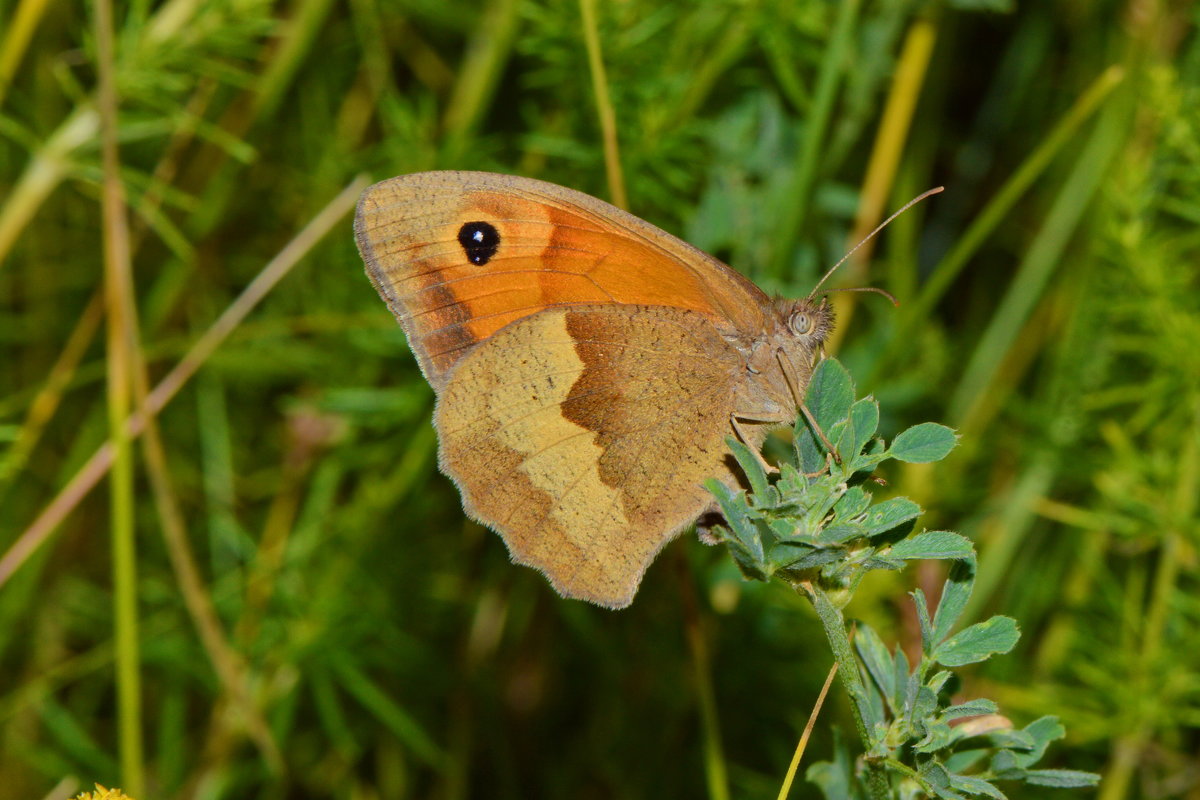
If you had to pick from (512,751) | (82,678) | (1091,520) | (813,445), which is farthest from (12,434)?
(1091,520)

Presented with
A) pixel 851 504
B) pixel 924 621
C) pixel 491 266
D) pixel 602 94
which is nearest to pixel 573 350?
pixel 491 266

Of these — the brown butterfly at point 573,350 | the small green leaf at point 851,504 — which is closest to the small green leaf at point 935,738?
the small green leaf at point 851,504

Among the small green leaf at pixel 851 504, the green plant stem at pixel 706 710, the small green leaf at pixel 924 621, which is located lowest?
the green plant stem at pixel 706 710

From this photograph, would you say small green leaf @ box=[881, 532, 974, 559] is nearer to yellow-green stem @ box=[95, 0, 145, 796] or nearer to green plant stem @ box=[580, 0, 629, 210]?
green plant stem @ box=[580, 0, 629, 210]

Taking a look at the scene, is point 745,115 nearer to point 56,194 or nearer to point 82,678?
point 56,194

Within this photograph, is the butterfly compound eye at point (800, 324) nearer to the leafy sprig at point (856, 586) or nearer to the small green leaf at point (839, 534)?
the leafy sprig at point (856, 586)

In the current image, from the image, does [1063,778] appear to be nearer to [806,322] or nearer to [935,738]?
[935,738]
